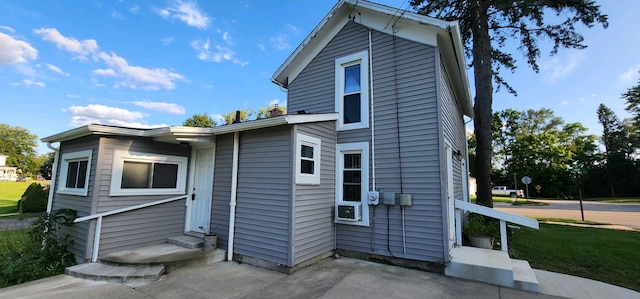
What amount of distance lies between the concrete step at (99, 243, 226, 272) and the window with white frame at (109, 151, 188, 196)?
123cm

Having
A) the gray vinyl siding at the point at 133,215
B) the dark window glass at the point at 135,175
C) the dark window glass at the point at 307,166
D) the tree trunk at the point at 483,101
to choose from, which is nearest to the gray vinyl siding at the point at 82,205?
the gray vinyl siding at the point at 133,215

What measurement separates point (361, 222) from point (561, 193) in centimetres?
4151

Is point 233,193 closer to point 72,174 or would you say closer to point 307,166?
point 307,166

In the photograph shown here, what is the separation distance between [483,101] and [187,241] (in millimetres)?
10339

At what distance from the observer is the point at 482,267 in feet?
14.4

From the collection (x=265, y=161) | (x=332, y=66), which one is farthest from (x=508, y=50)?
(x=265, y=161)

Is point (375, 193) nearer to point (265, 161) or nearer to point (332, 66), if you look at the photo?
point (265, 161)

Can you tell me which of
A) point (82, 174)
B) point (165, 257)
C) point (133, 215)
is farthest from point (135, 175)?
point (165, 257)

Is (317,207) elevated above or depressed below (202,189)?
below

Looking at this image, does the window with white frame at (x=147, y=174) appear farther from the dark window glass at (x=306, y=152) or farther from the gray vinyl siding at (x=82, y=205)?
the dark window glass at (x=306, y=152)

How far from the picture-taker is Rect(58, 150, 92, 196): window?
5.57m

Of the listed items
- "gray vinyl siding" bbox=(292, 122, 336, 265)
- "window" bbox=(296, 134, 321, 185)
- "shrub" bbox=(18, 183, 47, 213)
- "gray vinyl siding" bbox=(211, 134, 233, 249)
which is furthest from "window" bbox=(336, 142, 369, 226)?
"shrub" bbox=(18, 183, 47, 213)

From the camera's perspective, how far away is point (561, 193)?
1319 inches

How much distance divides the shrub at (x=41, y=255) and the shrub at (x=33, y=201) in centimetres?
1240
